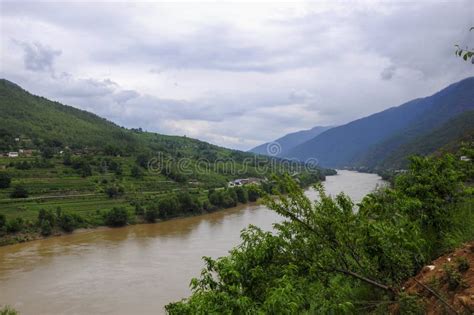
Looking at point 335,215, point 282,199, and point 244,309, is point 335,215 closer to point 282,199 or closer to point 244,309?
point 282,199

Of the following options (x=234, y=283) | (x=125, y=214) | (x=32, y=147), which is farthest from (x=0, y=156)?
(x=234, y=283)

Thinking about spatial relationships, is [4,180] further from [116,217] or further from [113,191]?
[116,217]

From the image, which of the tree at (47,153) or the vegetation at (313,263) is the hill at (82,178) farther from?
the vegetation at (313,263)

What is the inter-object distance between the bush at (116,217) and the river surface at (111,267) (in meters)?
1.07

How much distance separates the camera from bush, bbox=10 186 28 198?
4144 cm

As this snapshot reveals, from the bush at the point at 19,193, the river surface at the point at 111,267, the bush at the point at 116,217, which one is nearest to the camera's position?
the river surface at the point at 111,267

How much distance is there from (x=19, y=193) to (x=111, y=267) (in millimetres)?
22527

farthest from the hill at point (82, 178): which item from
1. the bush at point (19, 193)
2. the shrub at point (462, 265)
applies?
the shrub at point (462, 265)

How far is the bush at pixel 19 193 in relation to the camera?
4144 cm

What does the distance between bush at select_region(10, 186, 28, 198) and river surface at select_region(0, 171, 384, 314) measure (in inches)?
404

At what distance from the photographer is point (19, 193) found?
137ft

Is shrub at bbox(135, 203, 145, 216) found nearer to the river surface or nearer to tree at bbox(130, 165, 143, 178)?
the river surface

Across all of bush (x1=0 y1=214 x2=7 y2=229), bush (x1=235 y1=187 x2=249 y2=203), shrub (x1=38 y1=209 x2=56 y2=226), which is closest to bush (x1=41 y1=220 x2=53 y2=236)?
shrub (x1=38 y1=209 x2=56 y2=226)

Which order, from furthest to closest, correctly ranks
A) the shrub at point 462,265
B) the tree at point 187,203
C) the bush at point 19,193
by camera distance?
the tree at point 187,203 < the bush at point 19,193 < the shrub at point 462,265
